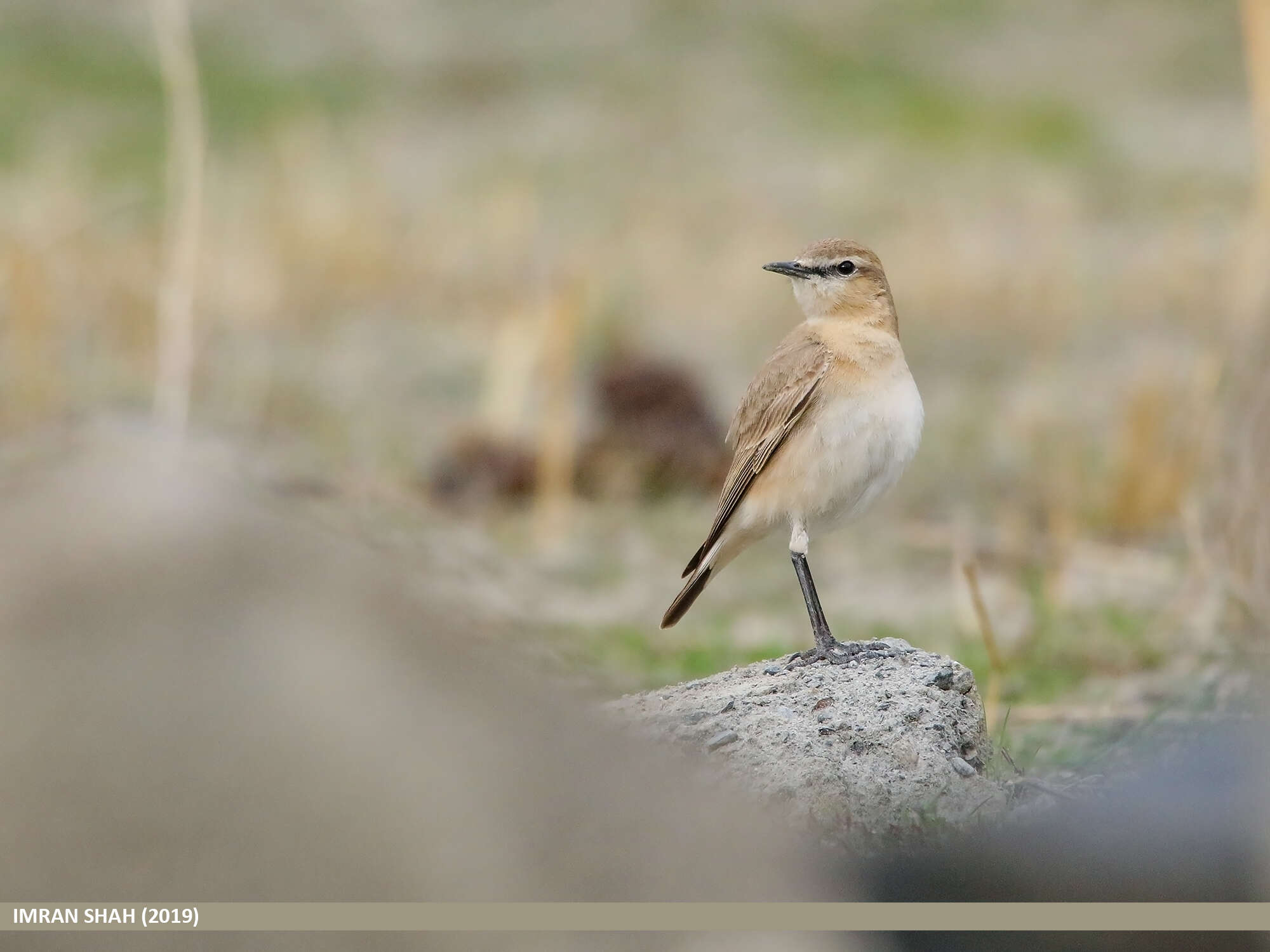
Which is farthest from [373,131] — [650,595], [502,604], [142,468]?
[142,468]

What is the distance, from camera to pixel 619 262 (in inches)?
717

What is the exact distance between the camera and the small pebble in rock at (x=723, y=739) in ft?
11.8

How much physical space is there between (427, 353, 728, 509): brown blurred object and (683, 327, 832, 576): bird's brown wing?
5.81m

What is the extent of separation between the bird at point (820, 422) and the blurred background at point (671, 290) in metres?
0.49

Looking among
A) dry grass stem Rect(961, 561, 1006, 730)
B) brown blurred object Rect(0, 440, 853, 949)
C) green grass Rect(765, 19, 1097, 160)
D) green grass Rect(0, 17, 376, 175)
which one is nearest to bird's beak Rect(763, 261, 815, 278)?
dry grass stem Rect(961, 561, 1006, 730)

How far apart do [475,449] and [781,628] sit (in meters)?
3.67

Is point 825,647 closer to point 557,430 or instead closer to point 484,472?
point 557,430

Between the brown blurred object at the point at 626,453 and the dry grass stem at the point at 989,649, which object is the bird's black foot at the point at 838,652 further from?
the brown blurred object at the point at 626,453

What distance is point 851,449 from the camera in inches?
183

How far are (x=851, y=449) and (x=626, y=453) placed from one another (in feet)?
21.9

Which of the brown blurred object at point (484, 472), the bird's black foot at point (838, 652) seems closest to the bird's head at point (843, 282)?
the bird's black foot at point (838, 652)

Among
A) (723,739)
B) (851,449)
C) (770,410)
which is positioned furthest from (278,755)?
(770,410)

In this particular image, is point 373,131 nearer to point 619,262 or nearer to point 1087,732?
point 619,262
